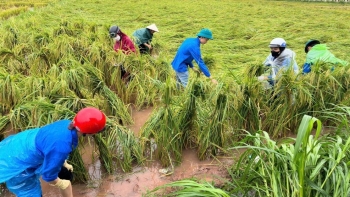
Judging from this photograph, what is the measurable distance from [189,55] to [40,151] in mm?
2797

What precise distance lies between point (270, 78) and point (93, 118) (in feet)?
7.44

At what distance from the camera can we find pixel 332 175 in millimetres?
1773

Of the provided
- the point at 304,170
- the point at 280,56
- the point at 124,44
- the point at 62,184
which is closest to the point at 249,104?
the point at 280,56

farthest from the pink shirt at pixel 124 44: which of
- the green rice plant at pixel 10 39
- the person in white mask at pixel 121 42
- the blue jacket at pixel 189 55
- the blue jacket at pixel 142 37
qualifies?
the green rice plant at pixel 10 39

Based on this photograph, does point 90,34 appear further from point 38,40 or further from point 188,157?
point 188,157

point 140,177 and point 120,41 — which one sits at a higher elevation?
point 120,41

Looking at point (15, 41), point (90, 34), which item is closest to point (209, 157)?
point (90, 34)

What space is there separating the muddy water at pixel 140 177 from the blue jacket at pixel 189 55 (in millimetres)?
1508

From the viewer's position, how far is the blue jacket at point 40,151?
189 centimetres

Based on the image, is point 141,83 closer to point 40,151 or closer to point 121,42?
point 121,42

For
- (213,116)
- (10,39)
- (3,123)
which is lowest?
(213,116)

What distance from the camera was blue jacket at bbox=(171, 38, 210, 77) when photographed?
166 inches

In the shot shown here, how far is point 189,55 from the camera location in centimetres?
435

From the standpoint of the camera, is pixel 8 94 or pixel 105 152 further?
pixel 8 94
